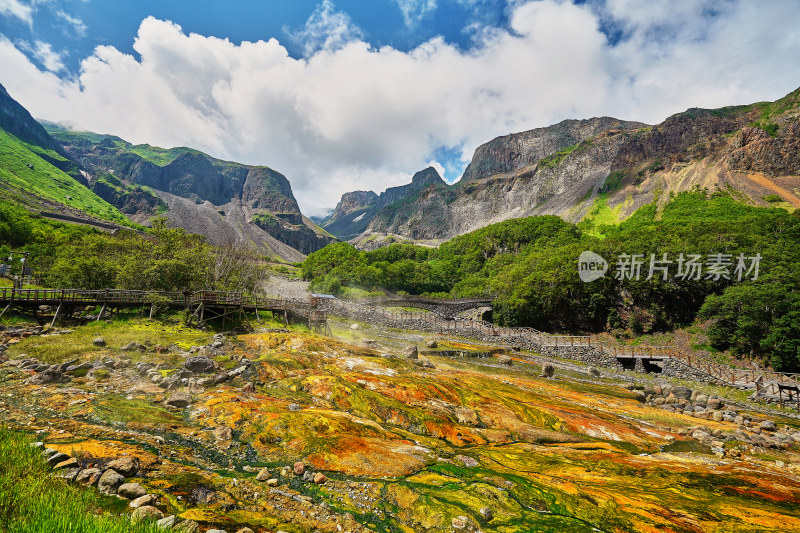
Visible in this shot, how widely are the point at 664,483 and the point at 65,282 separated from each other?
54291 mm

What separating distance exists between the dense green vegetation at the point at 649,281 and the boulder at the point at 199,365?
5607 centimetres

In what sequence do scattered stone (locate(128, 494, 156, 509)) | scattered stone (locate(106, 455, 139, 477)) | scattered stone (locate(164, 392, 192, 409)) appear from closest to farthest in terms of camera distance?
scattered stone (locate(128, 494, 156, 509))
scattered stone (locate(106, 455, 139, 477))
scattered stone (locate(164, 392, 192, 409))

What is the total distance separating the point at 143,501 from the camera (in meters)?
5.50

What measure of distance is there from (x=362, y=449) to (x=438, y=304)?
70591 mm

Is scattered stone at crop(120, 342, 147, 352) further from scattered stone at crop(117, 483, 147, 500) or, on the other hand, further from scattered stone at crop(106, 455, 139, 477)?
scattered stone at crop(117, 483, 147, 500)

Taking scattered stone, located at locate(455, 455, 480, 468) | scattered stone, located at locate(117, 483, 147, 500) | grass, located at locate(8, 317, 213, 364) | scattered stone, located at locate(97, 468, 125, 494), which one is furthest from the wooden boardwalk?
scattered stone, located at locate(455, 455, 480, 468)

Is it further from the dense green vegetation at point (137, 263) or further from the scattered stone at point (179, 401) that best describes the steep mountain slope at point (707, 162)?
the scattered stone at point (179, 401)

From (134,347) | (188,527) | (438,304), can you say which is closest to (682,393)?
(188,527)

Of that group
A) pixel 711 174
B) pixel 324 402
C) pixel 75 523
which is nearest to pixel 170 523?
pixel 75 523

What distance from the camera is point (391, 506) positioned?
23.0 feet

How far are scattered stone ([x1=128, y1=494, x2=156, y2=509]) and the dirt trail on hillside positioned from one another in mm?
158805

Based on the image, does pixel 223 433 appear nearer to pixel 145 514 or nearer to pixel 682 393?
pixel 145 514

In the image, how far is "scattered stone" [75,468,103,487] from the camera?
232 inches

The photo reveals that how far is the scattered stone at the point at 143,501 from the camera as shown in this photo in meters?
5.36
